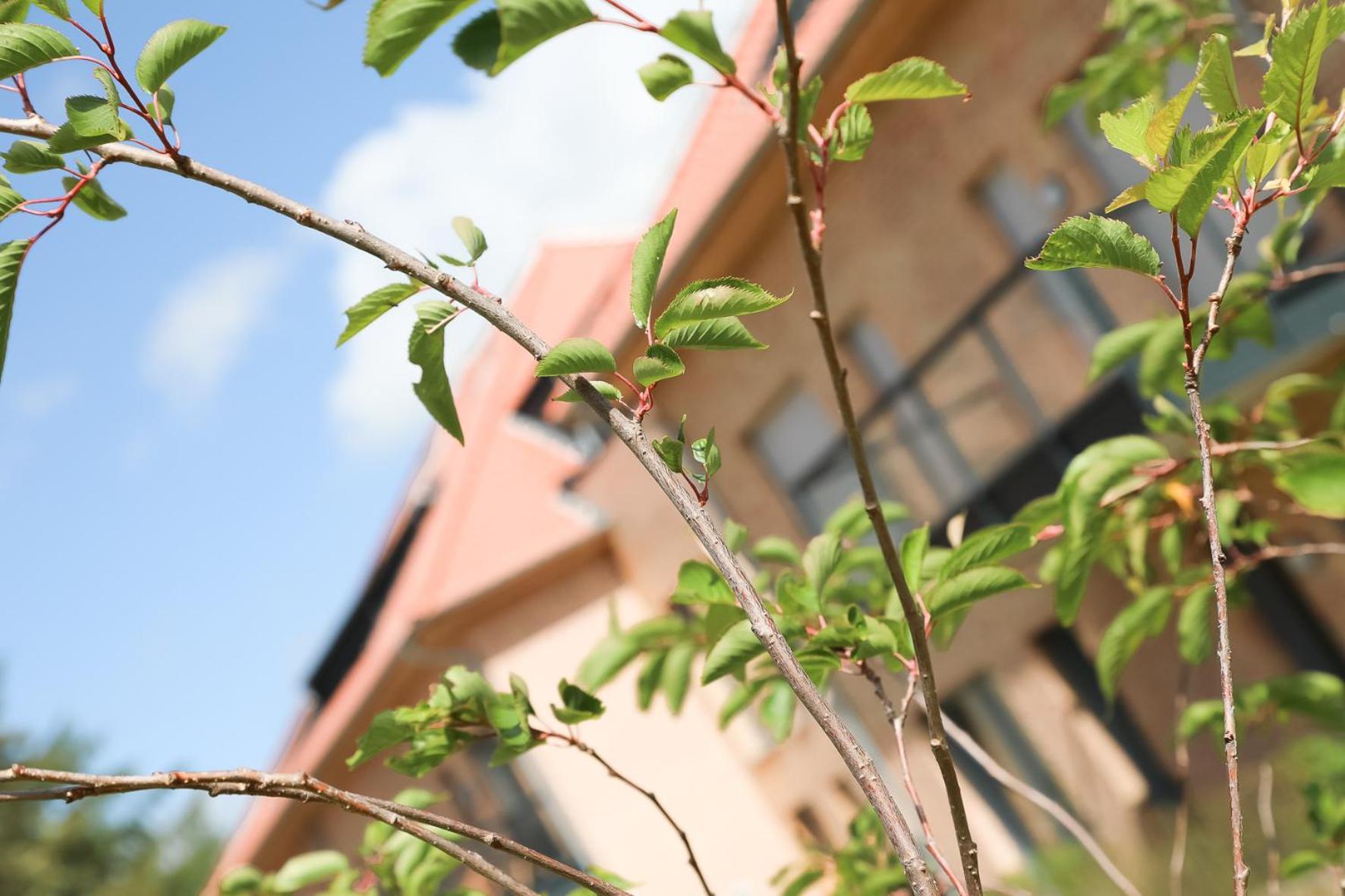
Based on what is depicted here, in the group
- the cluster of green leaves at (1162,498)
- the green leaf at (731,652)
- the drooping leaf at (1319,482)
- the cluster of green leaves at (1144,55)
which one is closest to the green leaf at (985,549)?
the cluster of green leaves at (1162,498)

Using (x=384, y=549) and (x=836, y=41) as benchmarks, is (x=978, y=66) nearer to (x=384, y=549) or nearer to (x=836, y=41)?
→ (x=836, y=41)

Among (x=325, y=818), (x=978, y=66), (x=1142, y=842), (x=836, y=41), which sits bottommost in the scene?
(x=1142, y=842)

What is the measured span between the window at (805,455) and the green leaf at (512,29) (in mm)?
10190

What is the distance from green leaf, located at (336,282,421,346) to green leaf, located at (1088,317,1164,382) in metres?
1.98

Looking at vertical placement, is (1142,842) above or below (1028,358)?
below

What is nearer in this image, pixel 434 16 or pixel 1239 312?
pixel 434 16

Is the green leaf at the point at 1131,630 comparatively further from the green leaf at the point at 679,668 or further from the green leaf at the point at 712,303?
the green leaf at the point at 712,303

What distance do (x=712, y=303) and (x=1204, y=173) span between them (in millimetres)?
421

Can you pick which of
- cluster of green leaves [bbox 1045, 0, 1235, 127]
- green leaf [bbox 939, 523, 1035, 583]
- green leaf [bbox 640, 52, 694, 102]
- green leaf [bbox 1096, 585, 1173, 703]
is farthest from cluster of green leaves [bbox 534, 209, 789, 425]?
cluster of green leaves [bbox 1045, 0, 1235, 127]

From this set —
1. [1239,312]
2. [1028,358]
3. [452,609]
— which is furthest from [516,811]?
[1239,312]

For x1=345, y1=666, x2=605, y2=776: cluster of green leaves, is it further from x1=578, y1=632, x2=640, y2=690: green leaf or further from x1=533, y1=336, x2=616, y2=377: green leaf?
x1=578, y1=632, x2=640, y2=690: green leaf

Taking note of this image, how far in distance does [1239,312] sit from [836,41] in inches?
240

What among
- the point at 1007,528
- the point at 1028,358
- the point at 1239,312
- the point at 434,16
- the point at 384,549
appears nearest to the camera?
the point at 434,16

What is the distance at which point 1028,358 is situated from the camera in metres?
9.26
